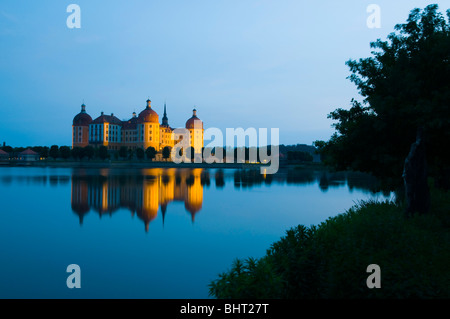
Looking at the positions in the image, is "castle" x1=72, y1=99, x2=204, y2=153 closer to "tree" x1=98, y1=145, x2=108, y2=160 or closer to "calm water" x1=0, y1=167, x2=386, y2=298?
"tree" x1=98, y1=145, x2=108, y2=160

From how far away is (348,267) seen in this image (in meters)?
6.94

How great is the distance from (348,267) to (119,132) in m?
A: 143

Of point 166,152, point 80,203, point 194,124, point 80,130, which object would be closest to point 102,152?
point 166,152

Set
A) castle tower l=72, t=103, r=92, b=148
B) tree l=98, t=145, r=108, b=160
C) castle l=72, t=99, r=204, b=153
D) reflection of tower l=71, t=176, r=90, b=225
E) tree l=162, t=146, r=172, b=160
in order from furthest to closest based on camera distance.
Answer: castle tower l=72, t=103, r=92, b=148 → castle l=72, t=99, r=204, b=153 → tree l=162, t=146, r=172, b=160 → tree l=98, t=145, r=108, b=160 → reflection of tower l=71, t=176, r=90, b=225

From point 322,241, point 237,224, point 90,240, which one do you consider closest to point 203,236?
point 237,224

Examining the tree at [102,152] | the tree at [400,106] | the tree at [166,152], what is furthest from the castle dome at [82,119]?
the tree at [400,106]

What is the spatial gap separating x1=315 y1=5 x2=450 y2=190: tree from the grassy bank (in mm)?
3678

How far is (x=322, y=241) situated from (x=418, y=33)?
346 inches

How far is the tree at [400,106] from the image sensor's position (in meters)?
10.6

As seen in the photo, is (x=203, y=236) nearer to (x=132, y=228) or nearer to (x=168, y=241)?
(x=168, y=241)

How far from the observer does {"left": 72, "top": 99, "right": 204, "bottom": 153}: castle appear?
13562 centimetres

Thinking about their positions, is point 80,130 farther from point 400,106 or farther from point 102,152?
point 400,106

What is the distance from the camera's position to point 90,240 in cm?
1573

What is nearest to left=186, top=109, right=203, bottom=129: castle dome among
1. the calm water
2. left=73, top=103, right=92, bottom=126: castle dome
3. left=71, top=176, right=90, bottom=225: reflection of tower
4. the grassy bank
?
left=73, top=103, right=92, bottom=126: castle dome
